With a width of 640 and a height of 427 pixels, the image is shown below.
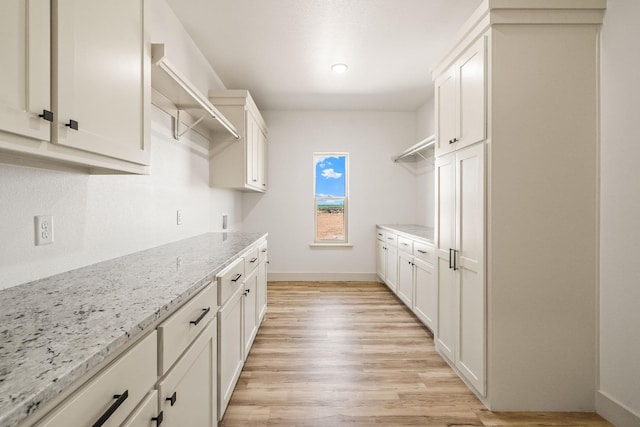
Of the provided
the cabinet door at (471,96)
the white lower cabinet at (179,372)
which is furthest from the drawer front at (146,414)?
the cabinet door at (471,96)

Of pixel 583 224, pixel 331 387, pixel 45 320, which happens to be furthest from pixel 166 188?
pixel 583 224

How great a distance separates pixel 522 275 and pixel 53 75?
2.34 metres

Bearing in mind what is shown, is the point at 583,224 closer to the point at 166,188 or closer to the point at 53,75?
the point at 53,75

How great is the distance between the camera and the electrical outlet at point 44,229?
1.24 meters

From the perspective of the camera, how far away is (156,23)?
2.19m

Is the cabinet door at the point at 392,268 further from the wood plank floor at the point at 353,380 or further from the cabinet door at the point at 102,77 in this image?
the cabinet door at the point at 102,77

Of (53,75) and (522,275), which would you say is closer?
(53,75)

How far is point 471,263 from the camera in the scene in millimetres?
2033

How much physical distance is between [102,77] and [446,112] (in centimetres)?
221

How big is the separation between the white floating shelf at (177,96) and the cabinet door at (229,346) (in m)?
1.31

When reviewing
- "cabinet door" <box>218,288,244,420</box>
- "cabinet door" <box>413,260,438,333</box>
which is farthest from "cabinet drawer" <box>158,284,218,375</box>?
"cabinet door" <box>413,260,438,333</box>

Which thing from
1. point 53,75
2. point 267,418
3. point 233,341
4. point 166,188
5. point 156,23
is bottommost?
point 267,418

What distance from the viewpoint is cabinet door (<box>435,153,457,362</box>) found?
90.2 inches

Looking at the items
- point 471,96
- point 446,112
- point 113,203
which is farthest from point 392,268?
point 113,203
